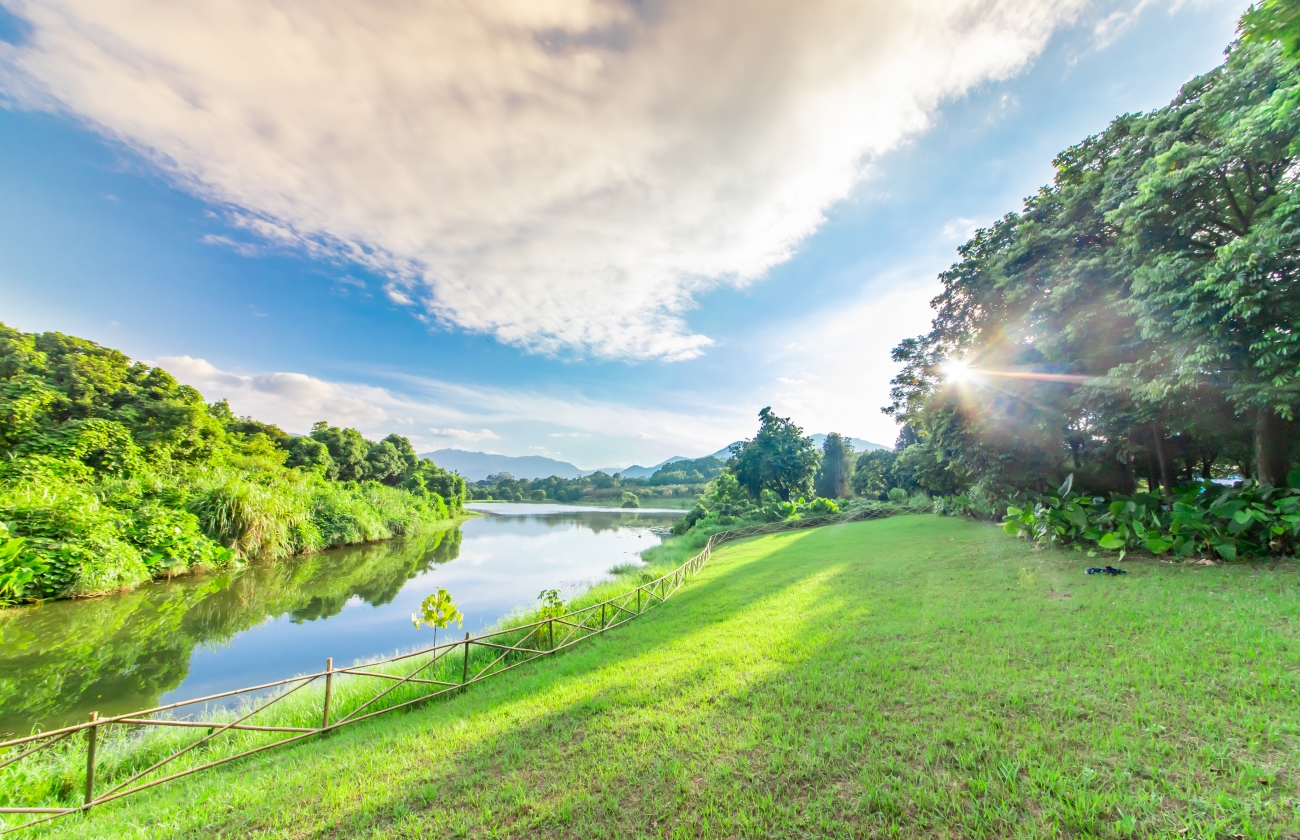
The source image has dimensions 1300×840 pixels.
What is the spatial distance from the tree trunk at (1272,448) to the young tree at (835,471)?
40831 mm

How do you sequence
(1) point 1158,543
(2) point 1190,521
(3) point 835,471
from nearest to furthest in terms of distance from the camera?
(2) point 1190,521, (1) point 1158,543, (3) point 835,471

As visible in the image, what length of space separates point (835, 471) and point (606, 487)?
45.8m

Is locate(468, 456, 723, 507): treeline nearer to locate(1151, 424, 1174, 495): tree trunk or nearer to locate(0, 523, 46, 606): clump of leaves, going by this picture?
locate(1151, 424, 1174, 495): tree trunk

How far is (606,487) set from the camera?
8350cm

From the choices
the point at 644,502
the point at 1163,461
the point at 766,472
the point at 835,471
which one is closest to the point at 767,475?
the point at 766,472

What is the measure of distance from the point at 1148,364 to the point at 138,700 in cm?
1743

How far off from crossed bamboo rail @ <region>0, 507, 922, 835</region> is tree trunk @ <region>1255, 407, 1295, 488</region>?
11.8 meters

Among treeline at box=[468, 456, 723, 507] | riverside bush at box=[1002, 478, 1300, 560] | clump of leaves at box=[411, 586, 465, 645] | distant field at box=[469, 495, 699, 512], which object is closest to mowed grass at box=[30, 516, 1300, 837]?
clump of leaves at box=[411, 586, 465, 645]

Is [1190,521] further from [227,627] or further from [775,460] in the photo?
[775,460]

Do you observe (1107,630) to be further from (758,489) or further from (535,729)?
(758,489)

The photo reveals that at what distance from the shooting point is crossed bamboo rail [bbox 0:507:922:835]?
3.53 meters

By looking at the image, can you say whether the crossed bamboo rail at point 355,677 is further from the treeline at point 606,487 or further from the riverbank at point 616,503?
the treeline at point 606,487

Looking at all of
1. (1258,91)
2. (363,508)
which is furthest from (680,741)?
(363,508)

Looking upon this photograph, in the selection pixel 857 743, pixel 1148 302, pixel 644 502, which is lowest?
pixel 644 502
